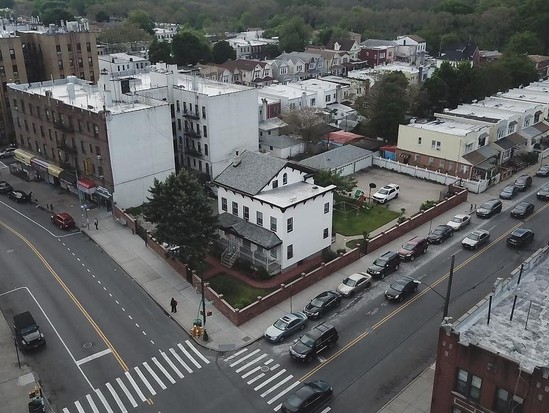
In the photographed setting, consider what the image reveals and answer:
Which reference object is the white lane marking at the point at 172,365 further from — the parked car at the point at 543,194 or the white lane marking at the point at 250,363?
the parked car at the point at 543,194

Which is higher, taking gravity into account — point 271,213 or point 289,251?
point 271,213

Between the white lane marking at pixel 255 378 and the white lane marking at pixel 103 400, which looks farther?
the white lane marking at pixel 255 378

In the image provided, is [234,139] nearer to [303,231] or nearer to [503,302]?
[303,231]

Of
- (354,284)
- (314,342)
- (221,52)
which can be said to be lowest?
(354,284)

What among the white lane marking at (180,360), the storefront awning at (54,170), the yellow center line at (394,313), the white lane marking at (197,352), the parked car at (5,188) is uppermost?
the storefront awning at (54,170)

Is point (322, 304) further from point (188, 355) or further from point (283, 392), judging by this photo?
point (188, 355)

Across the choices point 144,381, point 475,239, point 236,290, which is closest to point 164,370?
point 144,381

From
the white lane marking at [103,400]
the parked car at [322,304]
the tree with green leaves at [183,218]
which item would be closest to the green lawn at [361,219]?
the parked car at [322,304]
